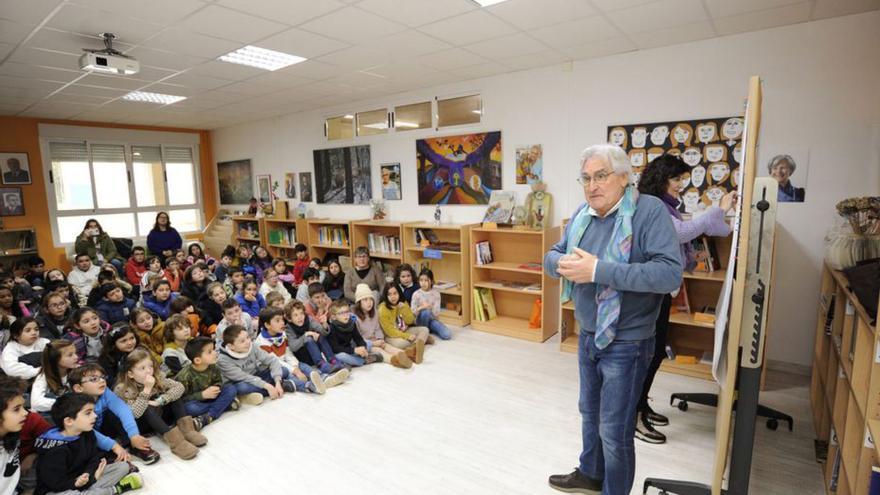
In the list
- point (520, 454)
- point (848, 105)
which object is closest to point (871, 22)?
point (848, 105)

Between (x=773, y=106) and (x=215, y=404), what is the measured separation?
491cm

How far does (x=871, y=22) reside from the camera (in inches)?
130

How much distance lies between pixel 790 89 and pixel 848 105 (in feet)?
1.30

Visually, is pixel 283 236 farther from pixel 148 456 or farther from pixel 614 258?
pixel 614 258

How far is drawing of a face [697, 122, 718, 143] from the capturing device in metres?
3.90

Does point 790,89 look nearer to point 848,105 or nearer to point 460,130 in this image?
point 848,105

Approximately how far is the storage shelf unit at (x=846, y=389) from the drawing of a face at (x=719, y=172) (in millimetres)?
1149

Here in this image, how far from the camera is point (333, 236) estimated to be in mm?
6785

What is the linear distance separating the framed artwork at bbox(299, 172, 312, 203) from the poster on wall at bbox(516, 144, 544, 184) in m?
3.77

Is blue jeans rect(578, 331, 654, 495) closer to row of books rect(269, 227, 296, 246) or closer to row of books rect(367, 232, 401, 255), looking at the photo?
row of books rect(367, 232, 401, 255)

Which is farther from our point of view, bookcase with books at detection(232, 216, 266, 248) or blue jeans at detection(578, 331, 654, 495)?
bookcase with books at detection(232, 216, 266, 248)

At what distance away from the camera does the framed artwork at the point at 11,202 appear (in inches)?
275

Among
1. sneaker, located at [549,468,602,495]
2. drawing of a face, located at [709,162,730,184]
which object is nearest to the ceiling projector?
sneaker, located at [549,468,602,495]

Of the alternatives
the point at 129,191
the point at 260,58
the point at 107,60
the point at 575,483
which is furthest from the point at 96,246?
the point at 575,483
